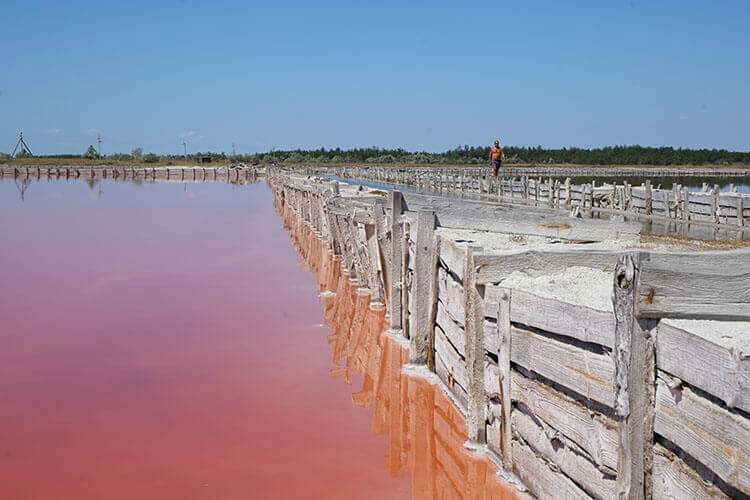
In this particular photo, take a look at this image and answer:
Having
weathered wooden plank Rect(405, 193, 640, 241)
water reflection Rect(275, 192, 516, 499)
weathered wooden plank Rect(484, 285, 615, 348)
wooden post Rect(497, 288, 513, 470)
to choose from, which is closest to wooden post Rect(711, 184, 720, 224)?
weathered wooden plank Rect(405, 193, 640, 241)

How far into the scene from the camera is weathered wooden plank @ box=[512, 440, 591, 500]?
183 inches

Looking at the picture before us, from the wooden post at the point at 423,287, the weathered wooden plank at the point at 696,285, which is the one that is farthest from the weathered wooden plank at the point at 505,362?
the wooden post at the point at 423,287

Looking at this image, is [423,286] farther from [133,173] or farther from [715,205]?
[133,173]

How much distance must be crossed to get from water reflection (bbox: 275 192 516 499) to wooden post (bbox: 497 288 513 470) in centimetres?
26

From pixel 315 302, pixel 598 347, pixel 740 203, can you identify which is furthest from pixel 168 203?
pixel 598 347

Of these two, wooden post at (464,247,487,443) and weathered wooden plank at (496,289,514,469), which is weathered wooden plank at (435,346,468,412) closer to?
wooden post at (464,247,487,443)

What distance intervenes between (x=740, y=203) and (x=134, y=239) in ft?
60.8

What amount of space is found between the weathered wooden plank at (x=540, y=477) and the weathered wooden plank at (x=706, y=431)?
1.07 metres

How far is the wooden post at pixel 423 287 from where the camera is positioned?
787 cm

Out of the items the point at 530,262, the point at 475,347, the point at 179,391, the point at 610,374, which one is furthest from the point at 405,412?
the point at 610,374

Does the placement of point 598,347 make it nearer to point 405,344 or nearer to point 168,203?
point 405,344

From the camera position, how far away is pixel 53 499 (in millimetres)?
Result: 5695

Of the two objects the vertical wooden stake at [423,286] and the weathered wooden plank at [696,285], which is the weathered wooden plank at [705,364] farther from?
the vertical wooden stake at [423,286]

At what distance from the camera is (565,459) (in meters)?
4.71
